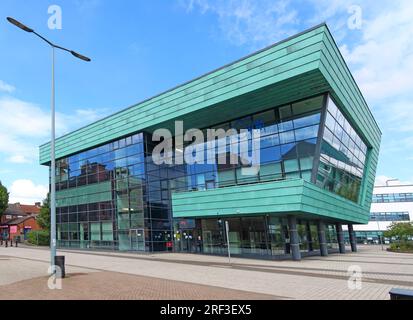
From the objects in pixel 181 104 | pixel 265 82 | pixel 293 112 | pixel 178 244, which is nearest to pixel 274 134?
pixel 293 112

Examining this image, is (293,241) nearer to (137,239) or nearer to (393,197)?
(137,239)

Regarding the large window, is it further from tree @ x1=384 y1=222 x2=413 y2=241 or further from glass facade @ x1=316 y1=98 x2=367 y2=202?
tree @ x1=384 y1=222 x2=413 y2=241

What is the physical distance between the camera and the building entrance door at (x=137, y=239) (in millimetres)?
35062

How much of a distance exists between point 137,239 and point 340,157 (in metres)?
21.7

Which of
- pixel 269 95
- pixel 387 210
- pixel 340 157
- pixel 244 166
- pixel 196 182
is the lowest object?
pixel 387 210

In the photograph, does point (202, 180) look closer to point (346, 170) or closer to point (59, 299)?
point (346, 170)

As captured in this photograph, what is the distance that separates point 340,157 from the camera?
32.2 meters

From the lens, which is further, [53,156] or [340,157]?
[340,157]

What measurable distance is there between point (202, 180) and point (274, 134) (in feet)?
28.5

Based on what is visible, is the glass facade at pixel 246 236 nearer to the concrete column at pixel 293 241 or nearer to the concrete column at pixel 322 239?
the concrete column at pixel 322 239

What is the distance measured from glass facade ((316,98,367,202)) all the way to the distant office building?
4121 cm

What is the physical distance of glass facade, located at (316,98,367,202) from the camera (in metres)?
28.2

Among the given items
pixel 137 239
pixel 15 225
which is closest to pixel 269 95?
pixel 137 239
